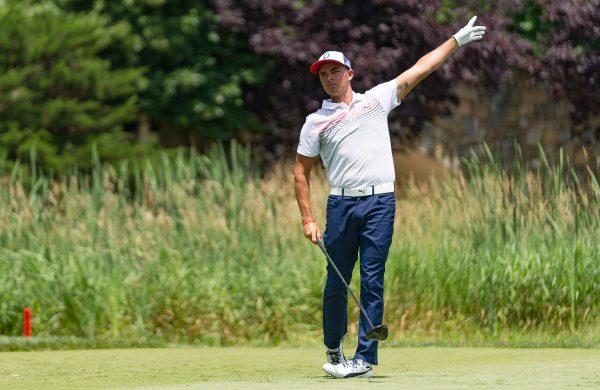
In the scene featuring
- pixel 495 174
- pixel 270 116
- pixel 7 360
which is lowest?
pixel 7 360

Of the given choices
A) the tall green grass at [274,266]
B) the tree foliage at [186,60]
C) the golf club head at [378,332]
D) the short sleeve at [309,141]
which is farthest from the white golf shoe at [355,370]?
the tree foliage at [186,60]

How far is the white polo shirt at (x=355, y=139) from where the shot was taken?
29.8ft

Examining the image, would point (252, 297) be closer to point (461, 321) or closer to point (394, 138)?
point (461, 321)

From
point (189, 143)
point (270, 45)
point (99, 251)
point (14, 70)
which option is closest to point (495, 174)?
point (99, 251)

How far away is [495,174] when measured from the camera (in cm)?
1466

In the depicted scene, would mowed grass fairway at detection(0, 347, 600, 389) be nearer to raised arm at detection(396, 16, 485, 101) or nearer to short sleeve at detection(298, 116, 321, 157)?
short sleeve at detection(298, 116, 321, 157)

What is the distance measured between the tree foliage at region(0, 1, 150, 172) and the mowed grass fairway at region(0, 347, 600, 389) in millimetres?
11495

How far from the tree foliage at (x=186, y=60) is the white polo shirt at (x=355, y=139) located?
15.1 metres

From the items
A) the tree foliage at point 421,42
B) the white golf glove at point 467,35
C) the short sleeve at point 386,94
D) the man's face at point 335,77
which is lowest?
the short sleeve at point 386,94

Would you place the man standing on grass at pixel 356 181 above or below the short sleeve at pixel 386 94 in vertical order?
below

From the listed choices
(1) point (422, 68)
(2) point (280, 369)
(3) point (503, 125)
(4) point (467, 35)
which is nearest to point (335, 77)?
(1) point (422, 68)

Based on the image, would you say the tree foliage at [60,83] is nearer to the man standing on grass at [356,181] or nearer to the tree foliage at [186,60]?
the tree foliage at [186,60]

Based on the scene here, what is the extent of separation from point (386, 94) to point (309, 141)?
21.1 inches

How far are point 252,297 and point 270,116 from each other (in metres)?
11.9
